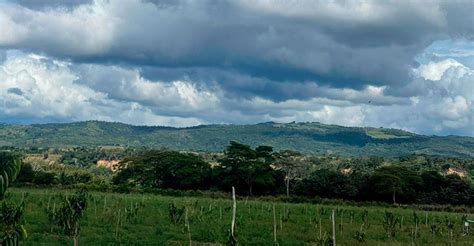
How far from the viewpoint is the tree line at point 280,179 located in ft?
209

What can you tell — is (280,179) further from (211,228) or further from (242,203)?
(211,228)

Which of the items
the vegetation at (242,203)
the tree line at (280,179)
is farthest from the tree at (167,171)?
the vegetation at (242,203)

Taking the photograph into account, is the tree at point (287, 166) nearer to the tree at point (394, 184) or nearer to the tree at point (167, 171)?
the tree at point (167, 171)

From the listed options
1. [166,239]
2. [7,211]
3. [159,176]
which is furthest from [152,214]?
[159,176]

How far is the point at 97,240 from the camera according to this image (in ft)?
81.5

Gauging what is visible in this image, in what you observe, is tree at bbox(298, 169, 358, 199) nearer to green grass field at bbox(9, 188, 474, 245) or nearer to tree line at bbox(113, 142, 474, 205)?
tree line at bbox(113, 142, 474, 205)

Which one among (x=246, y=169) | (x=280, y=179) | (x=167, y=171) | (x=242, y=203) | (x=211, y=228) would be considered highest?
(x=246, y=169)

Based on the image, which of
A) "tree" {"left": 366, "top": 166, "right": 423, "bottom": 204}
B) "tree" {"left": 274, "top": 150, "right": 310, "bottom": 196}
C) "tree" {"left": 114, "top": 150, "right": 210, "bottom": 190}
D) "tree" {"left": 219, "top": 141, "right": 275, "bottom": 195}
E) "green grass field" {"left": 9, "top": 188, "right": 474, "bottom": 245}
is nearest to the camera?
"green grass field" {"left": 9, "top": 188, "right": 474, "bottom": 245}

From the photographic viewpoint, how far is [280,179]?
71188mm

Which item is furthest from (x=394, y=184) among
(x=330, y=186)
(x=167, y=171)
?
(x=167, y=171)

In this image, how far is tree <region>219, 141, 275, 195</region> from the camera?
67.1 meters

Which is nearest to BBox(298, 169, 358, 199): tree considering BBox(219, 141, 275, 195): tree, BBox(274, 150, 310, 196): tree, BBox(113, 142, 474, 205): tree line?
BBox(113, 142, 474, 205): tree line

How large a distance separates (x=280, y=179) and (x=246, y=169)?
6711 mm

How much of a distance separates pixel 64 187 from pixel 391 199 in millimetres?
37211
